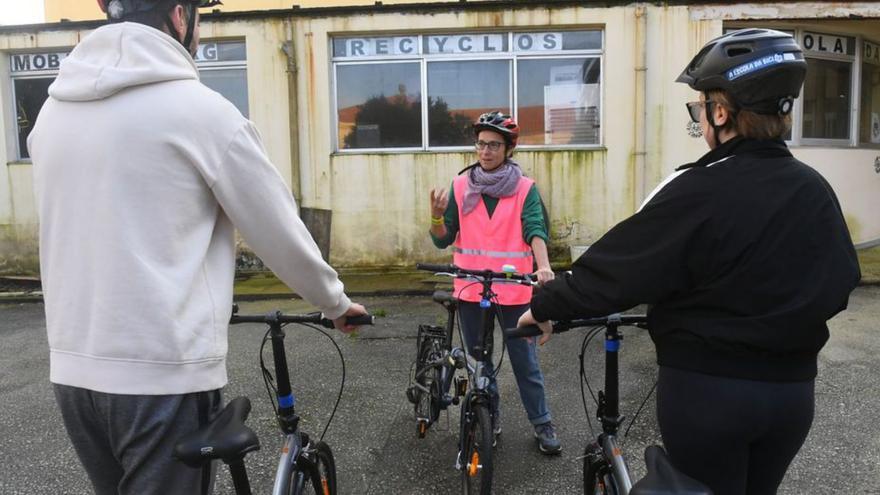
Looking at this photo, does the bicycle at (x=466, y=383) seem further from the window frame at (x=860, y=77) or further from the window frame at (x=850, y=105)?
the window frame at (x=860, y=77)

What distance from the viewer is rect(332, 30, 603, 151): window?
9.97 metres

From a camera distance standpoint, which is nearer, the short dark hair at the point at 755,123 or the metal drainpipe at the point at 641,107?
the short dark hair at the point at 755,123

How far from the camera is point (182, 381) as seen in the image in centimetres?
159

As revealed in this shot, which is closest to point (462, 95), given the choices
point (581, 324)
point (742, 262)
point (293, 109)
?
point (293, 109)

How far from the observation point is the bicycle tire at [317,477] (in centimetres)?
248

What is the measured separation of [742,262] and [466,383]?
2389 millimetres

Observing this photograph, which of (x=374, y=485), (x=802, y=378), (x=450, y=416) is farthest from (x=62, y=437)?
(x=802, y=378)

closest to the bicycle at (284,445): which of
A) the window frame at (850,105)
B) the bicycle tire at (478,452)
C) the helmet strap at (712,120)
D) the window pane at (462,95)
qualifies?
the bicycle tire at (478,452)

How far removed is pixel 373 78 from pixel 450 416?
6959 millimetres

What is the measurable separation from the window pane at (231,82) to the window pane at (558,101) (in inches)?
176

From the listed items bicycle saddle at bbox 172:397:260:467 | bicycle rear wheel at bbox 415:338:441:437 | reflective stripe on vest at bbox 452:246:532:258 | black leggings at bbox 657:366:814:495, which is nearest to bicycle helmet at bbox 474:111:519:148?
reflective stripe on vest at bbox 452:246:532:258

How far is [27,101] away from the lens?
10.8 meters

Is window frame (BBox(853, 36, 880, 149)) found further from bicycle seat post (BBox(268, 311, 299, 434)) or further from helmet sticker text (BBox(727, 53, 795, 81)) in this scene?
bicycle seat post (BBox(268, 311, 299, 434))

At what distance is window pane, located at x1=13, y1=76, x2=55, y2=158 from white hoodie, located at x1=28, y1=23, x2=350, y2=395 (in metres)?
10.9
